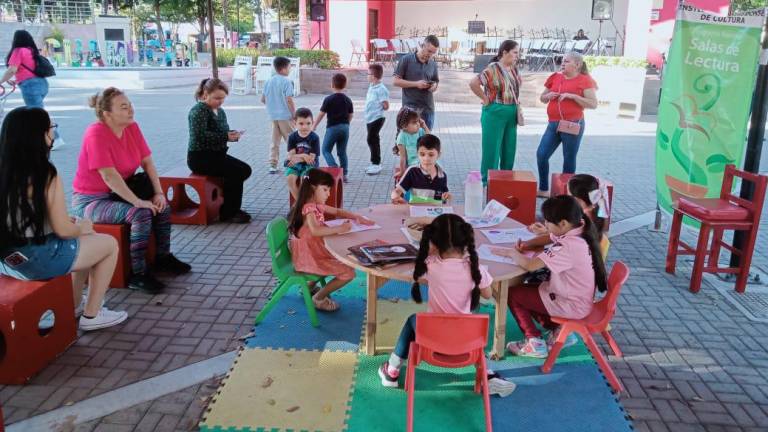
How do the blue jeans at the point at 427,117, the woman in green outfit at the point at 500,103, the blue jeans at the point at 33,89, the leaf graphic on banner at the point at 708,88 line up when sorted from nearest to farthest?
the leaf graphic on banner at the point at 708,88 → the woman in green outfit at the point at 500,103 → the blue jeans at the point at 427,117 → the blue jeans at the point at 33,89

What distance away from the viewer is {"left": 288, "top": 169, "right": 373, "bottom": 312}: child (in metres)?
4.00

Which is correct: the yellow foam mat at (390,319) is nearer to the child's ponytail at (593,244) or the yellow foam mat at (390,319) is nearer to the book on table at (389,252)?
the book on table at (389,252)

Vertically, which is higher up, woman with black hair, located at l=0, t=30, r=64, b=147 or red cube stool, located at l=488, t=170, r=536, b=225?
woman with black hair, located at l=0, t=30, r=64, b=147

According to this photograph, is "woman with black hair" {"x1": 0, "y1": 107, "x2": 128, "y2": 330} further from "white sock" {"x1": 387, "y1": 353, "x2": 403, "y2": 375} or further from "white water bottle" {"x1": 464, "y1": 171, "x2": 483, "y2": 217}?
"white water bottle" {"x1": 464, "y1": 171, "x2": 483, "y2": 217}

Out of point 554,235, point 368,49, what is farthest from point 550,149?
point 368,49

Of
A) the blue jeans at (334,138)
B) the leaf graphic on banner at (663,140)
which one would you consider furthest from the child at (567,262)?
the blue jeans at (334,138)

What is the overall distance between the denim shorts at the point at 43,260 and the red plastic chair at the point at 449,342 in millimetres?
2198

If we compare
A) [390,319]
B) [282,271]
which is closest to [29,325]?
[282,271]

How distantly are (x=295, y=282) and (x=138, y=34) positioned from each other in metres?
46.4

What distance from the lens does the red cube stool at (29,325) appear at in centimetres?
334

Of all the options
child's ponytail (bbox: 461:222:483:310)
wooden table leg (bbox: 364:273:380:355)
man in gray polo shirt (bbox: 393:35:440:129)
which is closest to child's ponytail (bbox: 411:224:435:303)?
child's ponytail (bbox: 461:222:483:310)

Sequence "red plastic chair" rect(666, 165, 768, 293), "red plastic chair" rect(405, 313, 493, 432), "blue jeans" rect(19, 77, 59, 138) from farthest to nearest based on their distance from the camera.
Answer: "blue jeans" rect(19, 77, 59, 138), "red plastic chair" rect(666, 165, 768, 293), "red plastic chair" rect(405, 313, 493, 432)

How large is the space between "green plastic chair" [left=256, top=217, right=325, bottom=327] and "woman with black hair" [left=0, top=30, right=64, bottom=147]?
21.9 ft


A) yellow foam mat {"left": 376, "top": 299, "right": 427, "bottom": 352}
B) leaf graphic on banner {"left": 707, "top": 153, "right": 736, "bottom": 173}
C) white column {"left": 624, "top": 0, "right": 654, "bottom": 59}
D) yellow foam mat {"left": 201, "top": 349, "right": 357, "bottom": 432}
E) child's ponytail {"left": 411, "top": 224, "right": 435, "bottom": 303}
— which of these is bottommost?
yellow foam mat {"left": 201, "top": 349, "right": 357, "bottom": 432}
